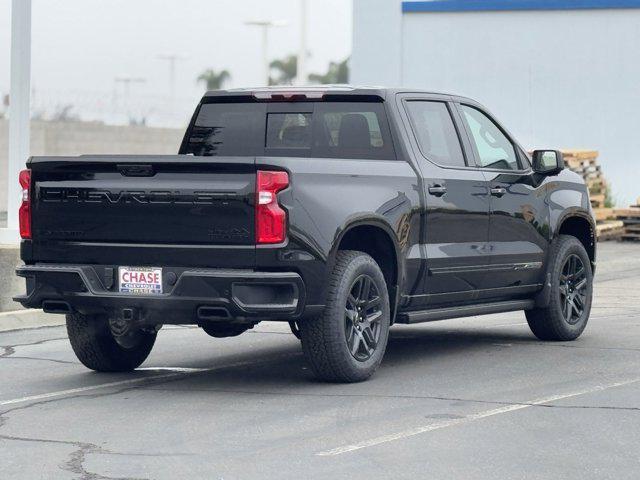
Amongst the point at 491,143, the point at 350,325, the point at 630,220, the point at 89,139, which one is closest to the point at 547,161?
the point at 491,143

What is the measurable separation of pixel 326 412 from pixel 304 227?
3.88ft

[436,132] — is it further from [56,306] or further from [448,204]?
[56,306]

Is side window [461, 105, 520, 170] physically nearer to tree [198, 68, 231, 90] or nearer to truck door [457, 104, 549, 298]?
truck door [457, 104, 549, 298]

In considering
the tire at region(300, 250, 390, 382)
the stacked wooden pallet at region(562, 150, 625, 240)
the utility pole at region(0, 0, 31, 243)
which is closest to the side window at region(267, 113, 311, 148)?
the tire at region(300, 250, 390, 382)

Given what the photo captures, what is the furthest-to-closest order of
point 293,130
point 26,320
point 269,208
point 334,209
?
point 26,320, point 293,130, point 334,209, point 269,208

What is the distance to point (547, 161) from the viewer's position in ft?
37.0

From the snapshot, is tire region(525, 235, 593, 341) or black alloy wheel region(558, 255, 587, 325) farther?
black alloy wheel region(558, 255, 587, 325)

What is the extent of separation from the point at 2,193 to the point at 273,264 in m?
32.6

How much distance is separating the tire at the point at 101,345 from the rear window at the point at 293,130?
156 centimetres

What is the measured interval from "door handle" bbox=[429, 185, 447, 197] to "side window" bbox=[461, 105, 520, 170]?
32.8 inches

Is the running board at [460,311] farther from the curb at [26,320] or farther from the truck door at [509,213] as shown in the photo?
the curb at [26,320]

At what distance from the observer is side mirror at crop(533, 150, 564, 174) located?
1120 cm

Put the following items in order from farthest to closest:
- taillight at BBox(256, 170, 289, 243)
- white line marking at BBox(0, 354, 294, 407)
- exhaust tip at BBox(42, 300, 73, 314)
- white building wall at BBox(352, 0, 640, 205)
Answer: white building wall at BBox(352, 0, 640, 205) → exhaust tip at BBox(42, 300, 73, 314) → white line marking at BBox(0, 354, 294, 407) → taillight at BBox(256, 170, 289, 243)

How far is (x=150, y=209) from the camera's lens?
8.81 metres
